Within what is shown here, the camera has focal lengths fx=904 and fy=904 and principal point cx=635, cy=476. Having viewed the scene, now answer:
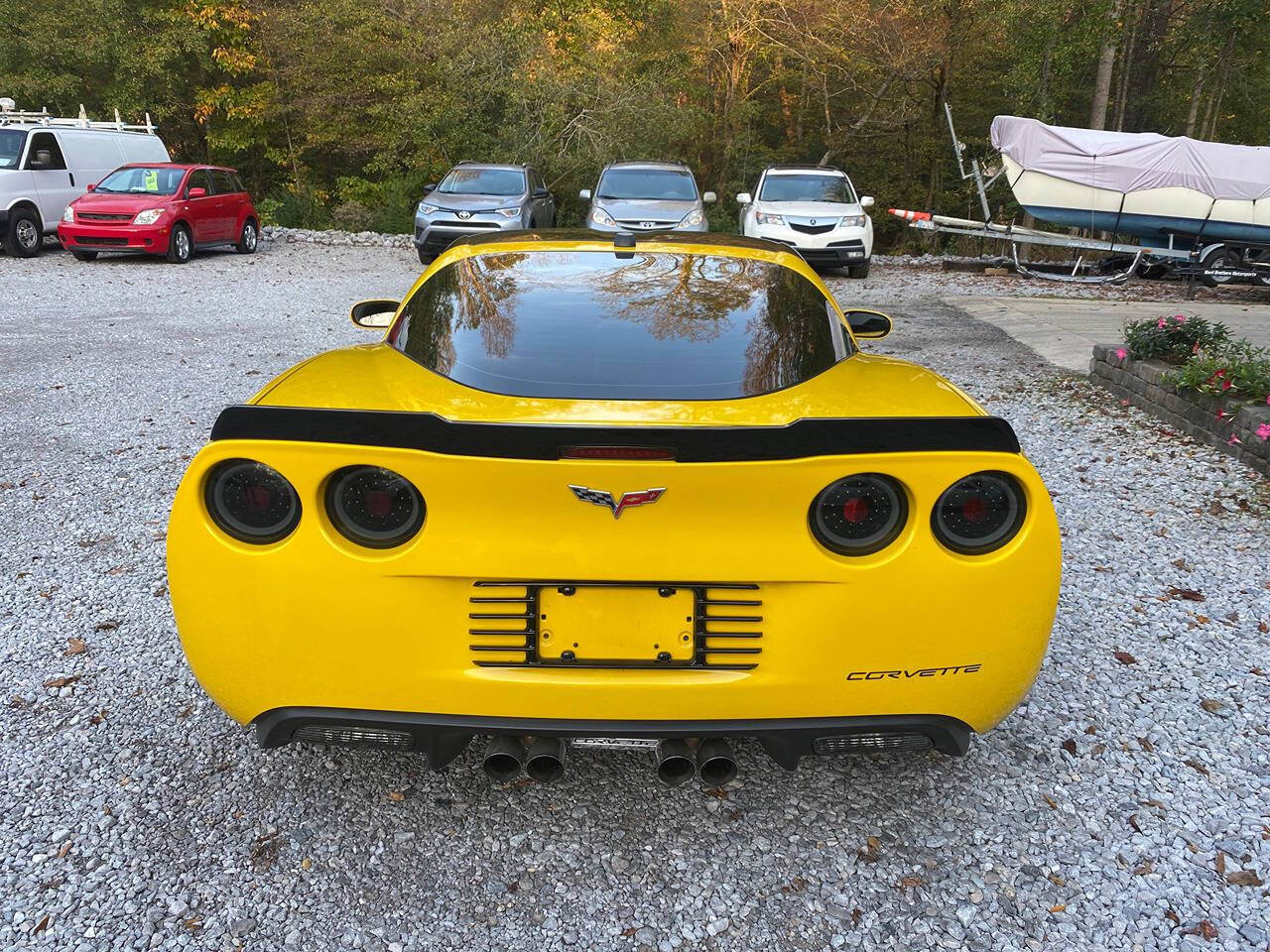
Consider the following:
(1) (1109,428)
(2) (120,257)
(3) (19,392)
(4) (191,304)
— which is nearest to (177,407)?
(3) (19,392)

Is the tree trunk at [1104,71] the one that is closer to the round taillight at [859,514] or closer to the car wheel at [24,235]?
the round taillight at [859,514]

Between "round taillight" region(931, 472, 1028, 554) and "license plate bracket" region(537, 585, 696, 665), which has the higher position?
"round taillight" region(931, 472, 1028, 554)

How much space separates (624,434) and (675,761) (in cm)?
83

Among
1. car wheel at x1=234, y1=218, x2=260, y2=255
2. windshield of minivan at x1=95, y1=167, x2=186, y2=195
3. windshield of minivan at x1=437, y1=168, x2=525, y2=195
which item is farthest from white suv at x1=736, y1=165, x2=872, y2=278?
windshield of minivan at x1=95, y1=167, x2=186, y2=195

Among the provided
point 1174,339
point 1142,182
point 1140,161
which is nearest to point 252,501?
point 1174,339

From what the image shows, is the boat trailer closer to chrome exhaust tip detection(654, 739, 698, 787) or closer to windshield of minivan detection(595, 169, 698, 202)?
windshield of minivan detection(595, 169, 698, 202)

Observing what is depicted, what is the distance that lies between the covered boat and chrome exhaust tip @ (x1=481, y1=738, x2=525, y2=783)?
609 inches

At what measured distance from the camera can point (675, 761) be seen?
87.0 inches

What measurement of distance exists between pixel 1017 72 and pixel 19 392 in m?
19.5

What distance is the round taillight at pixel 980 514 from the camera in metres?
2.12

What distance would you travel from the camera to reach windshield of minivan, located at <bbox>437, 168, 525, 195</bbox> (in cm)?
1545

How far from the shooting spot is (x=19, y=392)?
7176 millimetres

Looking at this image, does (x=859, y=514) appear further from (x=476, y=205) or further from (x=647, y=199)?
(x=476, y=205)

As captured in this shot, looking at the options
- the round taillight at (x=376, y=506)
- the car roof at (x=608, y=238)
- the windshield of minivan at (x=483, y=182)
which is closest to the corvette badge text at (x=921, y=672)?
the round taillight at (x=376, y=506)
